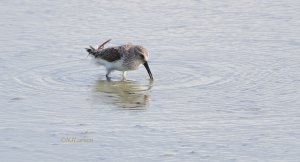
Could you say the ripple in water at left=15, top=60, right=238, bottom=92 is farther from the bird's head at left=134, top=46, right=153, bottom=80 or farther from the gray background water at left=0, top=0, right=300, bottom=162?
the bird's head at left=134, top=46, right=153, bottom=80

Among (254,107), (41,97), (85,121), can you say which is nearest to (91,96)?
(41,97)

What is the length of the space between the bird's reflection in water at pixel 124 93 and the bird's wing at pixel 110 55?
50 cm

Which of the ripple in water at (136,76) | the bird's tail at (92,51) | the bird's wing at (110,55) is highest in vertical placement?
the bird's tail at (92,51)

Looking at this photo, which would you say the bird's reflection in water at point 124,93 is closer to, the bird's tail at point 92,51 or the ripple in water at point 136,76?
the ripple in water at point 136,76

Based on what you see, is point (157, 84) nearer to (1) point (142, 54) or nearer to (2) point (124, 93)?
(2) point (124, 93)

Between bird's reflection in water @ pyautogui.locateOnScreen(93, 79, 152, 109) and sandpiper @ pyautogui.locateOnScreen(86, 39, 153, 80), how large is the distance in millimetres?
353

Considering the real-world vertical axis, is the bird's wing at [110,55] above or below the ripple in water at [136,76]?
above

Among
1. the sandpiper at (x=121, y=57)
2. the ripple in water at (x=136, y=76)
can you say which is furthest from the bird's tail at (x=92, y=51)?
the ripple in water at (x=136, y=76)

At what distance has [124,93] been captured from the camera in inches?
456

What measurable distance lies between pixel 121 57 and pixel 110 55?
0.24m

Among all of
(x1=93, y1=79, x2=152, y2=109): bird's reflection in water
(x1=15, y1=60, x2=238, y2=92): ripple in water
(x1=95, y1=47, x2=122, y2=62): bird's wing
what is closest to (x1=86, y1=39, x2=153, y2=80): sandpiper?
(x1=95, y1=47, x2=122, y2=62): bird's wing

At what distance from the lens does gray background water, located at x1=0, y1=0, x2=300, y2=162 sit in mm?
8930

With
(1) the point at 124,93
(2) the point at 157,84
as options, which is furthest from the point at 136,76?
(1) the point at 124,93

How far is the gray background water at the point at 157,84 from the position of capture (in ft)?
29.3
